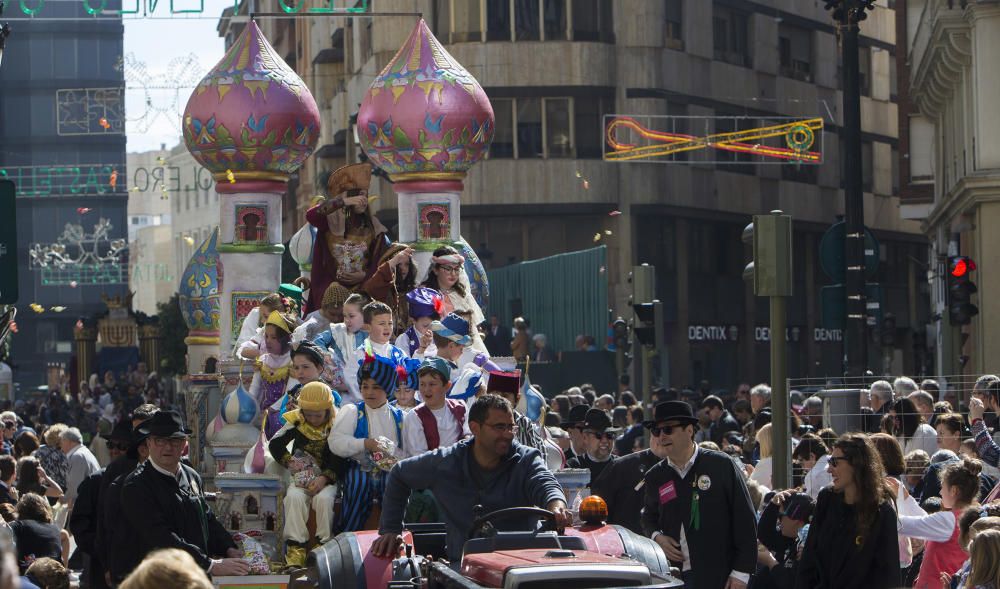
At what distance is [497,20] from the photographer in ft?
152

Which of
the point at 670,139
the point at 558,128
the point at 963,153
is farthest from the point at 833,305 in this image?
the point at 558,128

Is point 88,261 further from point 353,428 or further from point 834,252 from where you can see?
point 353,428

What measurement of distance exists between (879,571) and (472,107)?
1159 centimetres

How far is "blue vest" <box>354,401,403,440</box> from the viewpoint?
1102 centimetres

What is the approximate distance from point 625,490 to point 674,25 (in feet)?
126

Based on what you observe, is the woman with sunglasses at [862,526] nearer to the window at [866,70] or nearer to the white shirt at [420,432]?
the white shirt at [420,432]

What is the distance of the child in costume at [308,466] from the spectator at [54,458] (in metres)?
5.22

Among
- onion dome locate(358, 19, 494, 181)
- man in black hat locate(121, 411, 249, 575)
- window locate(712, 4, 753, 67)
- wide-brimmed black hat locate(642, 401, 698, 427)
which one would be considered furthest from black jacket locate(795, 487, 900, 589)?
window locate(712, 4, 753, 67)

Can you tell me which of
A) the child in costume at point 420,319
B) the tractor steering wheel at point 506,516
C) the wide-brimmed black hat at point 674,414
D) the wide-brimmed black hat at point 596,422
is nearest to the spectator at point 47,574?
the tractor steering wheel at point 506,516

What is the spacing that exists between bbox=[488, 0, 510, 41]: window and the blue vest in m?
35.6

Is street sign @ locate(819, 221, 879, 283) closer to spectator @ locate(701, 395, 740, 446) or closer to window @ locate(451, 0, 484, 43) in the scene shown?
spectator @ locate(701, 395, 740, 446)

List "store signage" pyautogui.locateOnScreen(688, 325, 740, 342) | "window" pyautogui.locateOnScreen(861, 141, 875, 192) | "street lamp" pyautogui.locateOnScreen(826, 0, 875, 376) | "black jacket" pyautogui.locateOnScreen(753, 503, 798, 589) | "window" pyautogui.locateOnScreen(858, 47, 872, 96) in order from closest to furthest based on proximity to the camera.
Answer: "black jacket" pyautogui.locateOnScreen(753, 503, 798, 589) → "street lamp" pyautogui.locateOnScreen(826, 0, 875, 376) → "store signage" pyautogui.locateOnScreen(688, 325, 740, 342) → "window" pyautogui.locateOnScreen(858, 47, 872, 96) → "window" pyautogui.locateOnScreen(861, 141, 875, 192)

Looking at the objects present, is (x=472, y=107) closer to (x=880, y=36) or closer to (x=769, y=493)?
(x=769, y=493)

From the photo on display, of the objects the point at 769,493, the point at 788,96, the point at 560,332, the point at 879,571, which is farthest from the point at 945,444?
the point at 788,96
